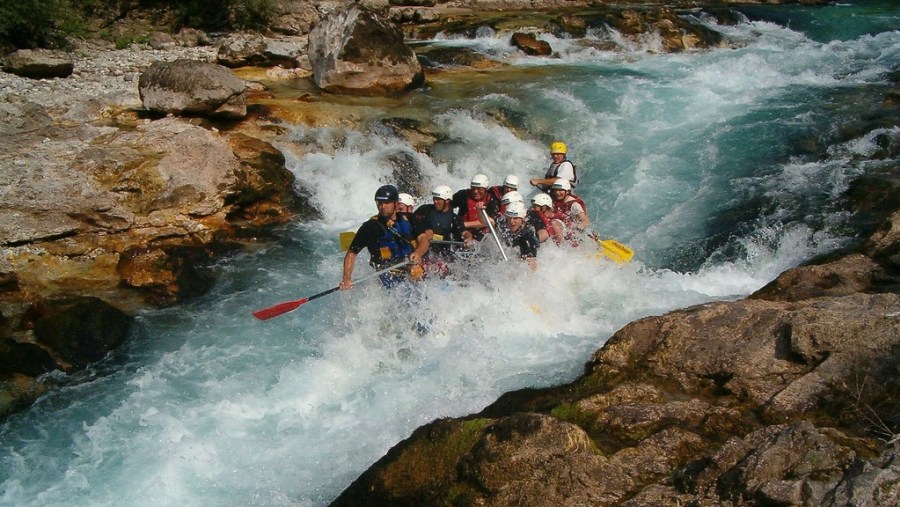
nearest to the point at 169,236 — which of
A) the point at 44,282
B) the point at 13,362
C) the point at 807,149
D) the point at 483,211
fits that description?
the point at 44,282

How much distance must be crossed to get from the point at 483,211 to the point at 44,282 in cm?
501

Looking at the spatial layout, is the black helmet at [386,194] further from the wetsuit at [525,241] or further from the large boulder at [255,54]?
the large boulder at [255,54]

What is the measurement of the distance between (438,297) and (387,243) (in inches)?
32.0

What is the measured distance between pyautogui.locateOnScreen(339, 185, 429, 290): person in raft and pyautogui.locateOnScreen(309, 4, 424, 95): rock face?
21.2 feet

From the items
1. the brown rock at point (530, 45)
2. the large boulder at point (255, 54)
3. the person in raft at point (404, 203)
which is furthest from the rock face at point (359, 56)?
the person in raft at point (404, 203)

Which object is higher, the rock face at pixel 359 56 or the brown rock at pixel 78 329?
the rock face at pixel 359 56

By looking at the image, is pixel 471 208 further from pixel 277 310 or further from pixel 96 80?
pixel 96 80

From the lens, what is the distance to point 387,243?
759 cm

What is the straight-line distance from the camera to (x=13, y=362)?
662 cm

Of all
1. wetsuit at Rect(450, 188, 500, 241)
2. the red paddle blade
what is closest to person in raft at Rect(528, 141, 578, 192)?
wetsuit at Rect(450, 188, 500, 241)

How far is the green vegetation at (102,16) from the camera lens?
13.8 meters

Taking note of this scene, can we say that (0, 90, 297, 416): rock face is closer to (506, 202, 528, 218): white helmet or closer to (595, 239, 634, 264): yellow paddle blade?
(506, 202, 528, 218): white helmet

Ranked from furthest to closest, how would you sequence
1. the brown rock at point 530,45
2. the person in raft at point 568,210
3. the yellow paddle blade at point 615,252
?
the brown rock at point 530,45, the person in raft at point 568,210, the yellow paddle blade at point 615,252

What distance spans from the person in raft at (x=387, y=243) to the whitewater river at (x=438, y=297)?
0.92 feet
